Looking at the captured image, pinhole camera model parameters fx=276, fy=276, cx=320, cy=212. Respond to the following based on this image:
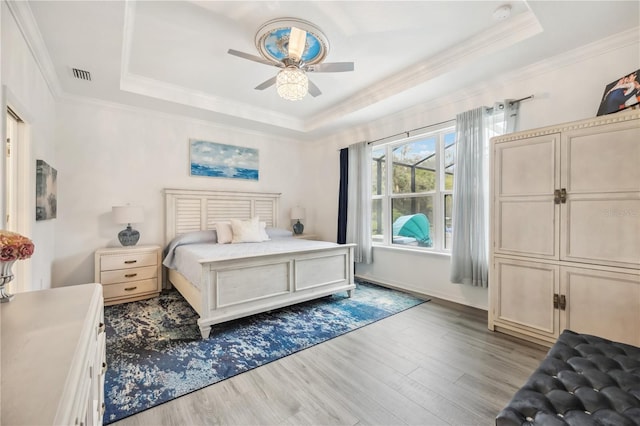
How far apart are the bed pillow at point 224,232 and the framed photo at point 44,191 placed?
1791 mm

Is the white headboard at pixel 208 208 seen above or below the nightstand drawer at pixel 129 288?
above

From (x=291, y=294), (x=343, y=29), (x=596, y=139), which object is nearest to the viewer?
(x=596, y=139)

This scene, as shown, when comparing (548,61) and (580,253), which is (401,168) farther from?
(580,253)

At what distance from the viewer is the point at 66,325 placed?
95cm

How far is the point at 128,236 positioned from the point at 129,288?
0.68 meters

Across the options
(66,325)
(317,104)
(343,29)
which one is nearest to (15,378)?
(66,325)

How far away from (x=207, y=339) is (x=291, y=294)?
950 millimetres

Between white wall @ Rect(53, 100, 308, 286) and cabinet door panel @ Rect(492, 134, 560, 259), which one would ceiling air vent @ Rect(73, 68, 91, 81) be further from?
cabinet door panel @ Rect(492, 134, 560, 259)

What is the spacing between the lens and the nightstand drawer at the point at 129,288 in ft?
11.0

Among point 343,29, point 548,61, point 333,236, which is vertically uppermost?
point 343,29

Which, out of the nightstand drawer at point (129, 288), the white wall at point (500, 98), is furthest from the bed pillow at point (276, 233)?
the nightstand drawer at point (129, 288)

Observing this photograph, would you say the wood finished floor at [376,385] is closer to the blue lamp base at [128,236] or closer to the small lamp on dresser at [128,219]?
the small lamp on dresser at [128,219]

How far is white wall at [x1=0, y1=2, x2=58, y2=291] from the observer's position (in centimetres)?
184

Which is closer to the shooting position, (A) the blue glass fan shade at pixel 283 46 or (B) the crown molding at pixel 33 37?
(B) the crown molding at pixel 33 37
